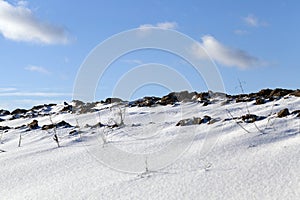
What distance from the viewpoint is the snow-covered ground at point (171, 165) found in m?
2.86

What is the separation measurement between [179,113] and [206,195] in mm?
3593

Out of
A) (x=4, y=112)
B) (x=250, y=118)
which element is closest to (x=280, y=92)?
(x=250, y=118)

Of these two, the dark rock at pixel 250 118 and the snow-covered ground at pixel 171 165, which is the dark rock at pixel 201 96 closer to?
the snow-covered ground at pixel 171 165

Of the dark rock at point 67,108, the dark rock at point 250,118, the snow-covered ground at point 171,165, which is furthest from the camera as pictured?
the dark rock at point 67,108

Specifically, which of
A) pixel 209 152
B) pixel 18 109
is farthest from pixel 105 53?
pixel 18 109

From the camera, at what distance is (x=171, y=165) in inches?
134

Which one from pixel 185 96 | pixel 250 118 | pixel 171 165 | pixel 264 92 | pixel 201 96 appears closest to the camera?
pixel 171 165

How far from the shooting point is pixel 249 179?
9.52 ft

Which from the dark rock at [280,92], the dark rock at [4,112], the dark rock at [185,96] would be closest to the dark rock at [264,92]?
the dark rock at [280,92]

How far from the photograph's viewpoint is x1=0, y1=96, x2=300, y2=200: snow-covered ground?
2861mm

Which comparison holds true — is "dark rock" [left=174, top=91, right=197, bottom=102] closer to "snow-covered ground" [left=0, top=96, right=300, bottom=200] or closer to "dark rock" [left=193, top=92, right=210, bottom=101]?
"dark rock" [left=193, top=92, right=210, bottom=101]

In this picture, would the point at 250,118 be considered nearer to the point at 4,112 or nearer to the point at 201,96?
the point at 201,96

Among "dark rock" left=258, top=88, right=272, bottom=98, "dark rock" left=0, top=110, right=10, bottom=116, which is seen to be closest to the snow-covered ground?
"dark rock" left=258, top=88, right=272, bottom=98

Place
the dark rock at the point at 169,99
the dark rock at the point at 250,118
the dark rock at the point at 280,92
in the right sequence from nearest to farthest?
the dark rock at the point at 250,118 < the dark rock at the point at 280,92 < the dark rock at the point at 169,99
